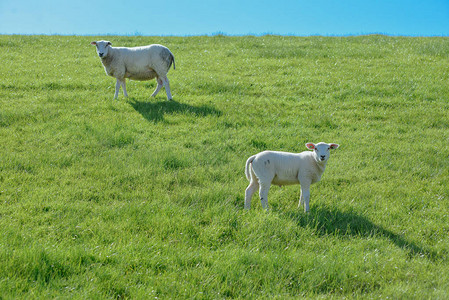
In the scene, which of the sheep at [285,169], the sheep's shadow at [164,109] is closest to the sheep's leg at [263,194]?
the sheep at [285,169]

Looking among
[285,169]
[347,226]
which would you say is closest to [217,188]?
[285,169]

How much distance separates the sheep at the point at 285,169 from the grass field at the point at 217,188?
362mm

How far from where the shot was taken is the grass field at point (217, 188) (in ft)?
16.9

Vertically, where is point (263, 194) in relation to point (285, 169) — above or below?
below

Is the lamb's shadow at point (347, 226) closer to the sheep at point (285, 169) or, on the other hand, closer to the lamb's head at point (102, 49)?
the sheep at point (285, 169)

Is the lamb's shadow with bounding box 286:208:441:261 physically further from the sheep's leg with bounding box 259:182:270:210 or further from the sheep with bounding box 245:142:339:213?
the sheep's leg with bounding box 259:182:270:210

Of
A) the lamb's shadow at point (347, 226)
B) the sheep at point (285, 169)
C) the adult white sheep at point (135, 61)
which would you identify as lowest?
the lamb's shadow at point (347, 226)

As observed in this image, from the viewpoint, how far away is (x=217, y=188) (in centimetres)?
787

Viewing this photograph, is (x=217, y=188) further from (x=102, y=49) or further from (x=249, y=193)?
(x=102, y=49)

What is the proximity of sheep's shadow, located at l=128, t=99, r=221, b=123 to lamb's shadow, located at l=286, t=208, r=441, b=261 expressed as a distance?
6466 millimetres

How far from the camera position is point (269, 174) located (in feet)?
22.7

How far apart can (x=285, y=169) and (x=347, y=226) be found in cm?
132

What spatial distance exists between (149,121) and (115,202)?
5.11 meters

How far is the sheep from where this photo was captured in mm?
6906
